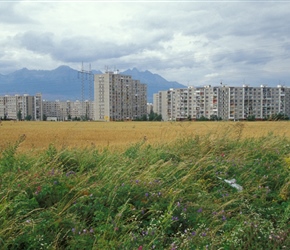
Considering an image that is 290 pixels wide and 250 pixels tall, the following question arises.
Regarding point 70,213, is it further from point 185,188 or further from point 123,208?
point 185,188

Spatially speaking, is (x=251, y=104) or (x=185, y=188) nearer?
(x=185, y=188)

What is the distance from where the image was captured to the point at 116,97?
5851 inches

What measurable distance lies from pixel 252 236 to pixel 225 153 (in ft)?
16.1

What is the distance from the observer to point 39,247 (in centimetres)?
433

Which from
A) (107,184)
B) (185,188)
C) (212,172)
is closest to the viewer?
(107,184)

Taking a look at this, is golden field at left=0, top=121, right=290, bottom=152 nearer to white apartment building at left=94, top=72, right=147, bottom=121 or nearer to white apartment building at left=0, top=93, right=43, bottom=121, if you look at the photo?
white apartment building at left=94, top=72, right=147, bottom=121

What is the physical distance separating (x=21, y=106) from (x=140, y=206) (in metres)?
174

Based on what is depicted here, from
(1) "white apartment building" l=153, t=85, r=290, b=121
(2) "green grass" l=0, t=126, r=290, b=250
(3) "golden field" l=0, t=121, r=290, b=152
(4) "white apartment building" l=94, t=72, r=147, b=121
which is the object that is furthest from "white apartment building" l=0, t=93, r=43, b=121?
(2) "green grass" l=0, t=126, r=290, b=250

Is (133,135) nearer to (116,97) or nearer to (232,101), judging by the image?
(232,101)

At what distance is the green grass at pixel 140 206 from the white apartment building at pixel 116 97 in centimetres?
13617

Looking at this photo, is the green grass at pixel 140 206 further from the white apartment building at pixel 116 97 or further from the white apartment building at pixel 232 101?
the white apartment building at pixel 116 97

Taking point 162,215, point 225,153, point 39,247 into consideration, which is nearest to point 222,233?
point 162,215

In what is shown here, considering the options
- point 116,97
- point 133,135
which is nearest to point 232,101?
point 116,97

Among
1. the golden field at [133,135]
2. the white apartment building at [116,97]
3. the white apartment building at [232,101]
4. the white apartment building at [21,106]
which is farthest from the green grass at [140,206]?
the white apartment building at [21,106]
